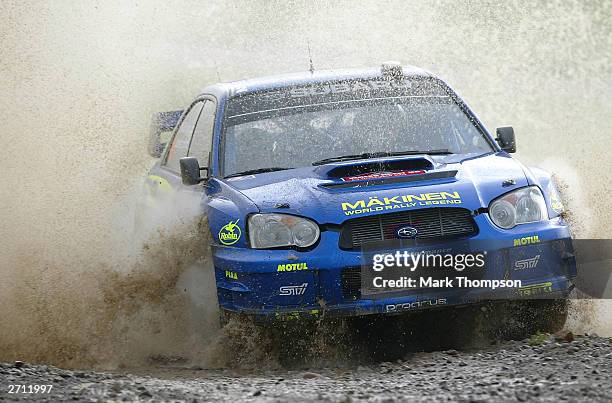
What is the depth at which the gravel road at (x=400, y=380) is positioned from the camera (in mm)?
4469

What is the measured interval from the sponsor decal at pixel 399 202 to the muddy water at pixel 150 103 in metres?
0.97

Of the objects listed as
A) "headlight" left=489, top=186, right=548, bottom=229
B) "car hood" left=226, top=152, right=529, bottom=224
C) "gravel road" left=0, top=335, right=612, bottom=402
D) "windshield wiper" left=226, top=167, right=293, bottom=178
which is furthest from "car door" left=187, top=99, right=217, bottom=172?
"headlight" left=489, top=186, right=548, bottom=229

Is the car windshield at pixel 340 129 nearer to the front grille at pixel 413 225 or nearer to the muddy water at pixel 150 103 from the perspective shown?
the muddy water at pixel 150 103

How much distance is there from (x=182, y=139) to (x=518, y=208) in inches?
131

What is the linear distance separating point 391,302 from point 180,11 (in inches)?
674

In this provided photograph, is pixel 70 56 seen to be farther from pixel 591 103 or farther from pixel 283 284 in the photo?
pixel 283 284

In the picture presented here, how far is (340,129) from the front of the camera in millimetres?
6922

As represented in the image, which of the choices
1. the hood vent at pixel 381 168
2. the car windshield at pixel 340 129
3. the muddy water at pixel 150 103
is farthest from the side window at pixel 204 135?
the hood vent at pixel 381 168

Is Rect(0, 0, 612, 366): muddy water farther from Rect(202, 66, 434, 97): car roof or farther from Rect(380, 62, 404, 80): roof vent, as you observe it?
Rect(380, 62, 404, 80): roof vent

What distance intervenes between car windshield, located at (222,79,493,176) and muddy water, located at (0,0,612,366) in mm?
654

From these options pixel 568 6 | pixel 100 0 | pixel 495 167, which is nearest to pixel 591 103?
pixel 568 6

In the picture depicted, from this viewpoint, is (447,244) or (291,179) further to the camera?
(291,179)

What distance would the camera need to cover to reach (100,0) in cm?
1686

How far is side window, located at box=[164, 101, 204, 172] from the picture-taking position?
8.23 metres
